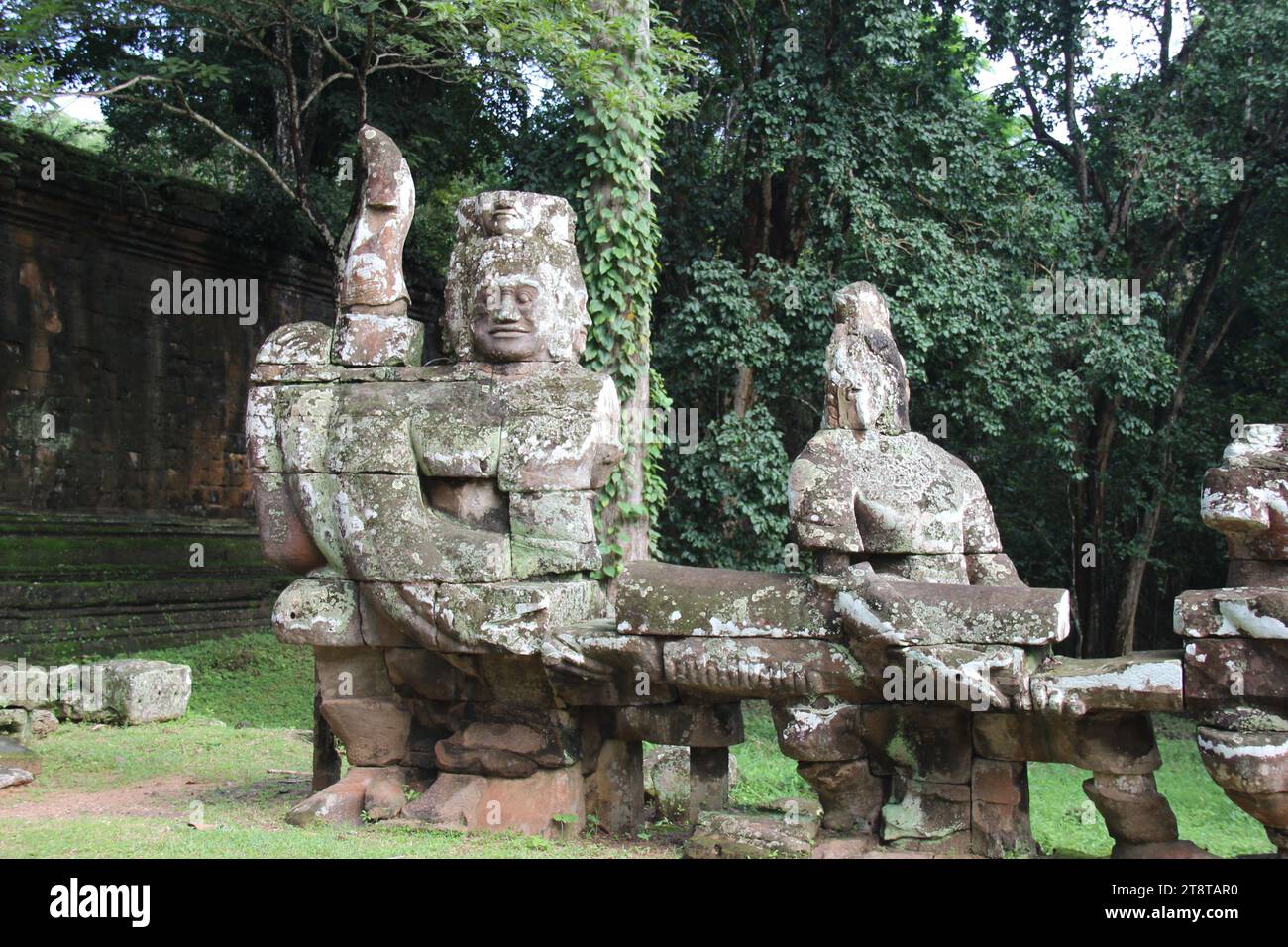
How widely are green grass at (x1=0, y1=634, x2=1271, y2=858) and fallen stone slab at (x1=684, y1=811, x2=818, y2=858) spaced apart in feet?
1.14

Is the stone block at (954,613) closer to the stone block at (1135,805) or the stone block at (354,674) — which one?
the stone block at (1135,805)

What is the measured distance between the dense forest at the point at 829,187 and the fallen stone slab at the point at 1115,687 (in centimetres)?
551

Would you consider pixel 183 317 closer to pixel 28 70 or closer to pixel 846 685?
pixel 28 70

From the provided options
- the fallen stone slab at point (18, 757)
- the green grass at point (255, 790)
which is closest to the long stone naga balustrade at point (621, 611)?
the green grass at point (255, 790)

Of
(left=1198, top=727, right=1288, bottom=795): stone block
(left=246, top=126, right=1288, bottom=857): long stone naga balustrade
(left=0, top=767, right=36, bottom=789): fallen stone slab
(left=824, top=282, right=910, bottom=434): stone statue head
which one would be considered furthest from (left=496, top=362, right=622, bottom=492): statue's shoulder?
(left=0, top=767, right=36, bottom=789): fallen stone slab

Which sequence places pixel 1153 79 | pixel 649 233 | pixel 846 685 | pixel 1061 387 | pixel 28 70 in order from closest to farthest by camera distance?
pixel 846 685 < pixel 28 70 < pixel 649 233 < pixel 1061 387 < pixel 1153 79

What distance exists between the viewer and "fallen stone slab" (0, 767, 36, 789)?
27.4ft

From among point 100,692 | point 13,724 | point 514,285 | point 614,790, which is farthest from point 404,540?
point 100,692

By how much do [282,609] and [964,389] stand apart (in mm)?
8770

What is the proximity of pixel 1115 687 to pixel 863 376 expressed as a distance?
2.00m

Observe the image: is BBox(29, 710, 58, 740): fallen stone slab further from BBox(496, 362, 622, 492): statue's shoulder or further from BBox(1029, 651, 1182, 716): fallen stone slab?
BBox(1029, 651, 1182, 716): fallen stone slab

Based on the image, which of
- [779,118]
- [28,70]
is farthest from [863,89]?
[28,70]

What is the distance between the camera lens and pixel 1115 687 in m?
5.89

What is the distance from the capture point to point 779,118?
13812mm
